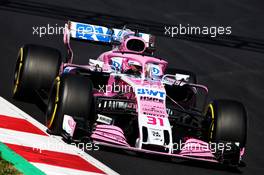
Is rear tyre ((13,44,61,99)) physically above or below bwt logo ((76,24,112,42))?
below

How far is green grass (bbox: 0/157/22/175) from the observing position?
10.2 meters

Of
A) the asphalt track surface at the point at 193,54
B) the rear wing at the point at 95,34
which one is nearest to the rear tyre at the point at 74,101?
the asphalt track surface at the point at 193,54

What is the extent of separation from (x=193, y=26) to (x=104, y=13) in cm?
230

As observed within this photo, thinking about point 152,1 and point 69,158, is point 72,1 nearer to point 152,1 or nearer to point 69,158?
point 152,1

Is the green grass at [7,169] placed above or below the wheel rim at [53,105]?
below

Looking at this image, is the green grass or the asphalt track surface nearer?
the green grass

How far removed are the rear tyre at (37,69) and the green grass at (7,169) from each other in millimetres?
2842

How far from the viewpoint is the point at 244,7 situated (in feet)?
76.0

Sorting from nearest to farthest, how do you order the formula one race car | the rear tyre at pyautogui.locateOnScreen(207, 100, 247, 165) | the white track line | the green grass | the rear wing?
the green grass → the white track line → the formula one race car → the rear tyre at pyautogui.locateOnScreen(207, 100, 247, 165) → the rear wing

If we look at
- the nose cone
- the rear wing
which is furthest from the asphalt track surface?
the nose cone

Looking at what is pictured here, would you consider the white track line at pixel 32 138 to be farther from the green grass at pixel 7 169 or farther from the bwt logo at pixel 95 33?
the bwt logo at pixel 95 33

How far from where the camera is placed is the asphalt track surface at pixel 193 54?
12.2 meters

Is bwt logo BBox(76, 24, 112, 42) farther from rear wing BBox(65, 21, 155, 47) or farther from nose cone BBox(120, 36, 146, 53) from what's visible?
nose cone BBox(120, 36, 146, 53)

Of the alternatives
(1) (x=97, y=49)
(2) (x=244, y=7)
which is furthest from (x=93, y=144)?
(2) (x=244, y=7)
